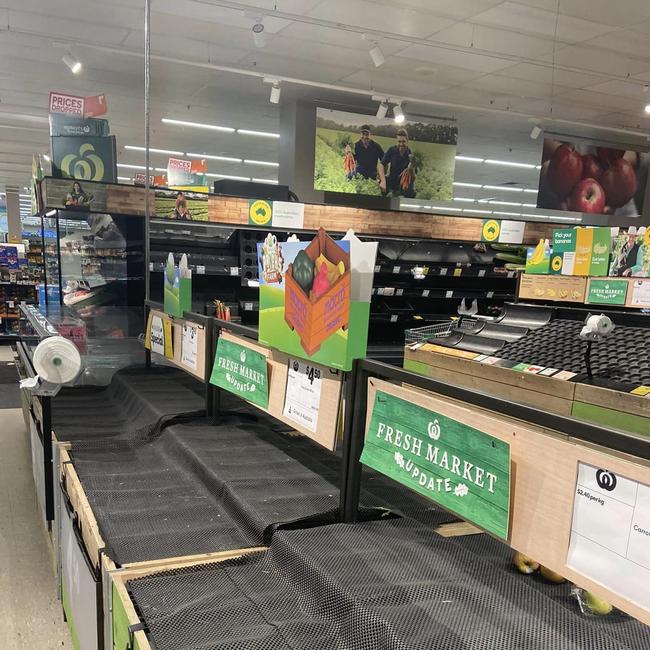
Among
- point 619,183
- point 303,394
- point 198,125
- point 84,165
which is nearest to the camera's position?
point 303,394

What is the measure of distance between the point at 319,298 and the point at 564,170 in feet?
24.2

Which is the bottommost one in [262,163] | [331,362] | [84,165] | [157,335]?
[157,335]

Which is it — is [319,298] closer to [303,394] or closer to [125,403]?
[303,394]

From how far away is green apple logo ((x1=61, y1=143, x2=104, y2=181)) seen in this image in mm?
4902

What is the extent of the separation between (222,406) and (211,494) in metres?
1.03

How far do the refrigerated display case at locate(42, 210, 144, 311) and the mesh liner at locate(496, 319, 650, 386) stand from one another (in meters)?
3.66

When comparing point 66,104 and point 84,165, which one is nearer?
point 84,165

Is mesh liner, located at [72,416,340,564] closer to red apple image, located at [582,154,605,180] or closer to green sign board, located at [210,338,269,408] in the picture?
green sign board, located at [210,338,269,408]

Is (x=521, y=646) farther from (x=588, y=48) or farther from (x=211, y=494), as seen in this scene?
(x=588, y=48)

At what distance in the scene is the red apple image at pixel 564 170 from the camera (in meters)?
7.92

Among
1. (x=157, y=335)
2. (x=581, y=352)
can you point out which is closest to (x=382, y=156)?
(x=157, y=335)

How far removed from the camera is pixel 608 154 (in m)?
8.39

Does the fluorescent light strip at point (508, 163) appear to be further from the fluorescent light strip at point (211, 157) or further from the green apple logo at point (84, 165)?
the green apple logo at point (84, 165)

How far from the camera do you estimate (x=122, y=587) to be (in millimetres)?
1435
